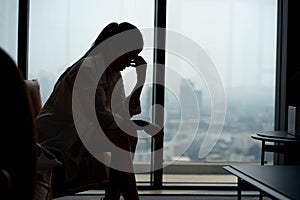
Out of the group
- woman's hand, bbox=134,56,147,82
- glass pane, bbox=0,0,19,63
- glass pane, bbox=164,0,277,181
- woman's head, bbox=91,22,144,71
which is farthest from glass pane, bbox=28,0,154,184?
woman's head, bbox=91,22,144,71

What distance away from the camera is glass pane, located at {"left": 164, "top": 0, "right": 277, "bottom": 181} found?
12.9ft

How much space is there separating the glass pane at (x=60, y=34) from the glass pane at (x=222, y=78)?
0.39 metres

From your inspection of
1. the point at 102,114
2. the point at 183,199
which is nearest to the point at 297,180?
the point at 102,114

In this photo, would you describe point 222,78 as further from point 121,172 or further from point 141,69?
point 121,172

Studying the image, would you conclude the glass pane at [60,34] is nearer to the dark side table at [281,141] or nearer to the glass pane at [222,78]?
the glass pane at [222,78]

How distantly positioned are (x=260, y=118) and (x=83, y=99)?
2297 millimetres

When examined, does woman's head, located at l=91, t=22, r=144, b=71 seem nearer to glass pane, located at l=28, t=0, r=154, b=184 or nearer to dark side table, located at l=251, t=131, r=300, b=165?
dark side table, located at l=251, t=131, r=300, b=165

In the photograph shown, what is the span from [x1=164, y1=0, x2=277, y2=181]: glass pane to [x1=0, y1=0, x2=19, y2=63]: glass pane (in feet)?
Answer: 4.22

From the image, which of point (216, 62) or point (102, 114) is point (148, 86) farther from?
point (102, 114)

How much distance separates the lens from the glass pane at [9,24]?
379 centimetres

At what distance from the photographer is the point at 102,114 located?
213 cm

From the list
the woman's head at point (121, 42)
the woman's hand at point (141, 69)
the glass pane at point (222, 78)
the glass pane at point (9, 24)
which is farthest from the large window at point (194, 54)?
the woman's head at point (121, 42)

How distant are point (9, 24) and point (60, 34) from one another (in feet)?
1.43

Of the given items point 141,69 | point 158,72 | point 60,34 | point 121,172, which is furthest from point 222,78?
point 121,172
